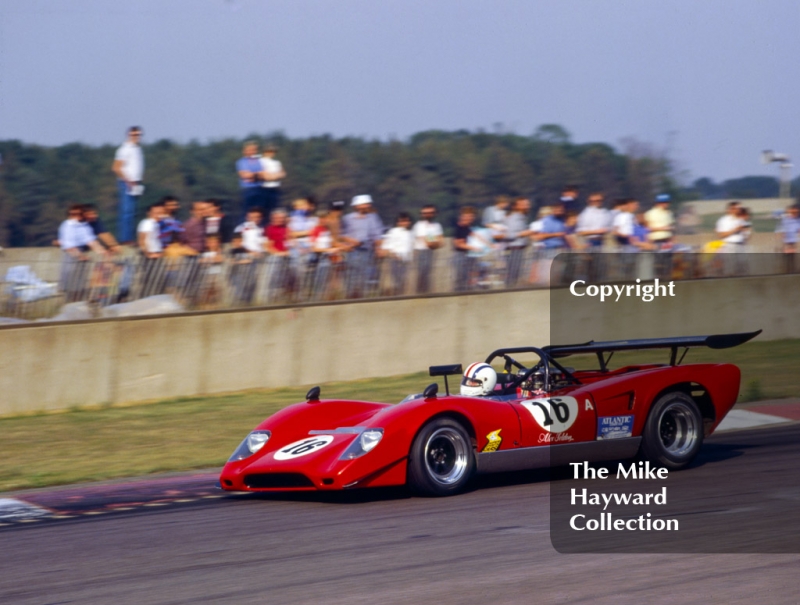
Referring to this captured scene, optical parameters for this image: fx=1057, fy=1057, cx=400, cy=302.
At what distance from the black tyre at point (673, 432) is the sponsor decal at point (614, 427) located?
0.52 ft

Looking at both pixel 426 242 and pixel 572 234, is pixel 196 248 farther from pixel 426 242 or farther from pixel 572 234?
pixel 572 234

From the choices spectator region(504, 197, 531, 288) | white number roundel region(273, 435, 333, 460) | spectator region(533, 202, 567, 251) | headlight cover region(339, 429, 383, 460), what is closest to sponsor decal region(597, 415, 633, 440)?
headlight cover region(339, 429, 383, 460)

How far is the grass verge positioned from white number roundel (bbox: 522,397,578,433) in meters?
1.28

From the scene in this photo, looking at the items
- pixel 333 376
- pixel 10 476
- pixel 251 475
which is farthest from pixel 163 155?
pixel 251 475

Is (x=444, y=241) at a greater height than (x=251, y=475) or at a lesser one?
greater

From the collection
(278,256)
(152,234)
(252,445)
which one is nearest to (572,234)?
(278,256)

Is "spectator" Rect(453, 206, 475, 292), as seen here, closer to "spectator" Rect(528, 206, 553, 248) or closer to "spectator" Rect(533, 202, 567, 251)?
"spectator" Rect(528, 206, 553, 248)

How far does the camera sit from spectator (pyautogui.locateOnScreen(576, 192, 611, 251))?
14.3m

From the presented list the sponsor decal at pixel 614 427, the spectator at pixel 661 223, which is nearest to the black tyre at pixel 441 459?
the sponsor decal at pixel 614 427

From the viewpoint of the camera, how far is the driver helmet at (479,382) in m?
7.43

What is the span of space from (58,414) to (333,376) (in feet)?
11.0

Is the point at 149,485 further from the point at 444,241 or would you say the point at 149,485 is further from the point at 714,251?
the point at 714,251

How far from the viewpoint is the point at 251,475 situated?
6887mm

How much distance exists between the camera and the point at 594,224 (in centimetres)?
1437
